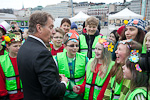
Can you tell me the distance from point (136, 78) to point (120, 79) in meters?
0.42

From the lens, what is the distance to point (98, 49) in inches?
103

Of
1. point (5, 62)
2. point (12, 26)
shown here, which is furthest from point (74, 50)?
point (12, 26)

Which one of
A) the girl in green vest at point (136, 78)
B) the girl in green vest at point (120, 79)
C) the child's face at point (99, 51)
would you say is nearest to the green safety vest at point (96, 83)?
the girl in green vest at point (120, 79)

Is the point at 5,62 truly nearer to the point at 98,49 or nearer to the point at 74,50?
the point at 74,50

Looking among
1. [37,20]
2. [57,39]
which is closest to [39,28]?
[37,20]

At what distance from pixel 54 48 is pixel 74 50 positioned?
1508mm

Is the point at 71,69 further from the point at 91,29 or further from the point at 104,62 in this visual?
the point at 91,29

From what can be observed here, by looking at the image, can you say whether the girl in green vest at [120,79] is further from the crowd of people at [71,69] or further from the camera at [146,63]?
the camera at [146,63]

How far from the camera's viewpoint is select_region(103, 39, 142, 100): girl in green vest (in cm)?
204

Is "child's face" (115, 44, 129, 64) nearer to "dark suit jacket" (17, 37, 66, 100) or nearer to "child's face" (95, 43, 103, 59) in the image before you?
"child's face" (95, 43, 103, 59)

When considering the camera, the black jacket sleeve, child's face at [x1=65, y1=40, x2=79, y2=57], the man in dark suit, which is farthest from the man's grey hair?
the camera

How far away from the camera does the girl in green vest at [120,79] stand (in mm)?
2041

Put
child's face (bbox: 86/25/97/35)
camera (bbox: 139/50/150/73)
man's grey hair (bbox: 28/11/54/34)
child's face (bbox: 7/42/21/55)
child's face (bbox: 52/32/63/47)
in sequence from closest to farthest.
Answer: camera (bbox: 139/50/150/73), man's grey hair (bbox: 28/11/54/34), child's face (bbox: 7/42/21/55), child's face (bbox: 52/32/63/47), child's face (bbox: 86/25/97/35)

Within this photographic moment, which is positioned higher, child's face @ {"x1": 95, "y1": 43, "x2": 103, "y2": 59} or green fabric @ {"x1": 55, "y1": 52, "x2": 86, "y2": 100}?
child's face @ {"x1": 95, "y1": 43, "x2": 103, "y2": 59}
